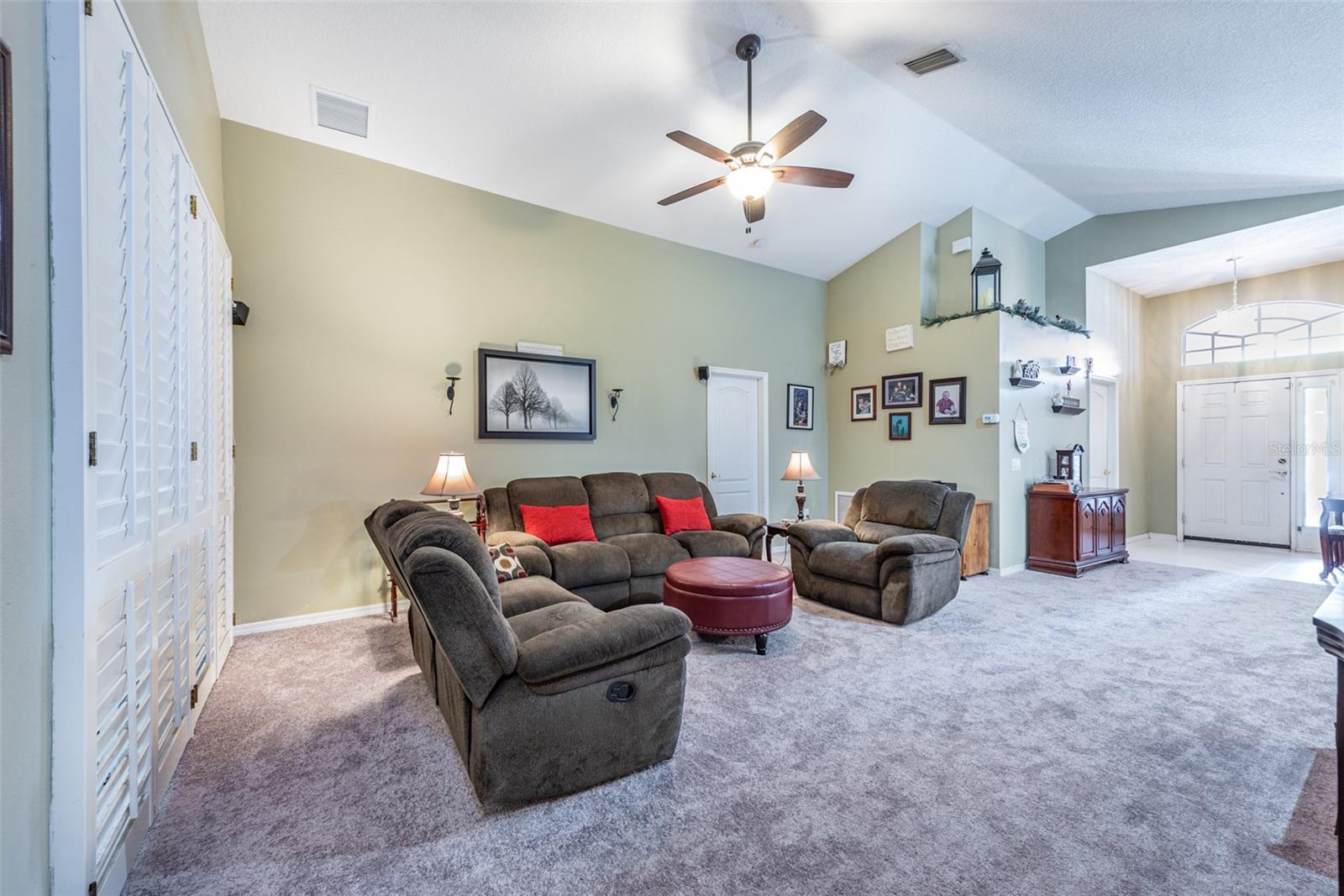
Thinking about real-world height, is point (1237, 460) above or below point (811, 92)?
below

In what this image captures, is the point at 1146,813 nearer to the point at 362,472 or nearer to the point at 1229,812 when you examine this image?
the point at 1229,812

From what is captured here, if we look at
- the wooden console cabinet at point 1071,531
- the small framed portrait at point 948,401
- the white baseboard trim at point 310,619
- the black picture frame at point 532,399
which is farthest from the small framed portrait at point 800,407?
the white baseboard trim at point 310,619

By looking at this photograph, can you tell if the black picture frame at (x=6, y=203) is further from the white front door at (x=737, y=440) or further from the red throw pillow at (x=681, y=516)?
the white front door at (x=737, y=440)

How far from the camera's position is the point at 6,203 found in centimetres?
108

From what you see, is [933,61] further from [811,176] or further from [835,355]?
[835,355]

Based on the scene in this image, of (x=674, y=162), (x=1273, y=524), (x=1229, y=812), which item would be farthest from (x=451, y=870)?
(x=1273, y=524)

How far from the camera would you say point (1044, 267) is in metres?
6.36

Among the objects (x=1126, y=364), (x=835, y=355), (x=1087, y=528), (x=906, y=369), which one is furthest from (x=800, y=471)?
(x=1126, y=364)

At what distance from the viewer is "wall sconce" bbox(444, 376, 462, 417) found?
4270 millimetres

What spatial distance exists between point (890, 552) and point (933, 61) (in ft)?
10.2

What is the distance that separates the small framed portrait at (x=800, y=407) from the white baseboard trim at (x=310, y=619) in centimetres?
437

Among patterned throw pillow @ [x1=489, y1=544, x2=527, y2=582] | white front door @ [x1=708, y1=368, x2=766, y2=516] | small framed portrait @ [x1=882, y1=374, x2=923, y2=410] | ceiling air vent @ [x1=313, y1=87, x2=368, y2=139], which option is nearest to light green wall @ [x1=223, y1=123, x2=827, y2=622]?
ceiling air vent @ [x1=313, y1=87, x2=368, y2=139]

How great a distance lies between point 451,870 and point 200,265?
2.72 metres

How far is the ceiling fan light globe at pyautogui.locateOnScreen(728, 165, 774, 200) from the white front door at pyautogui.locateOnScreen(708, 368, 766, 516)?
2.70m
